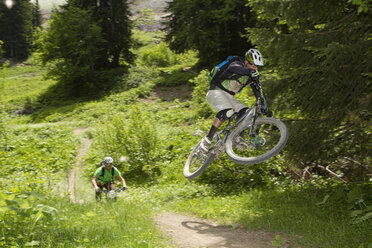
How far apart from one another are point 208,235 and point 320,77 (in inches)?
175

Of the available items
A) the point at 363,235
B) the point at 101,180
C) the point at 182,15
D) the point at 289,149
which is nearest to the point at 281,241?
the point at 363,235

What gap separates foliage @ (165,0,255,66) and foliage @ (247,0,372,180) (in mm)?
23160

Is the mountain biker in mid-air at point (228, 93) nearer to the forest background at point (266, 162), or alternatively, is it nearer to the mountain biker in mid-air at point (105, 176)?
the forest background at point (266, 162)

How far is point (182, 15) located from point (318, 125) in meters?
27.5

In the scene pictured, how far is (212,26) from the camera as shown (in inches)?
1316

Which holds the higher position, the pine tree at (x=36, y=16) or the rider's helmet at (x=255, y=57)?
the pine tree at (x=36, y=16)

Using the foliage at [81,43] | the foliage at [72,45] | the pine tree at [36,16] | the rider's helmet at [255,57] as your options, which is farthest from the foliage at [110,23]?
the pine tree at [36,16]

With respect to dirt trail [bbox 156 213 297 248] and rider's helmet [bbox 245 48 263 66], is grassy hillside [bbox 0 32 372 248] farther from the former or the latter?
rider's helmet [bbox 245 48 263 66]

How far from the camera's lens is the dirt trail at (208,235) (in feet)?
24.8

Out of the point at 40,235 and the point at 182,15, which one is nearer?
the point at 40,235

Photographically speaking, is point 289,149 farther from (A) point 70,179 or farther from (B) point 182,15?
(B) point 182,15

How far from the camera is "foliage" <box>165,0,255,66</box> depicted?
1256 inches

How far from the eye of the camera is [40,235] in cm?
592

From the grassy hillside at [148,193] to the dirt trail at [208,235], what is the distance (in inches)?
12.9
